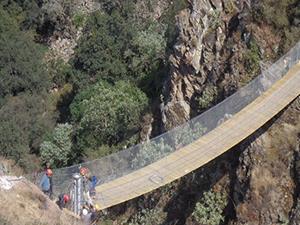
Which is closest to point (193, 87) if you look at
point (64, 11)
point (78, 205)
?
point (78, 205)

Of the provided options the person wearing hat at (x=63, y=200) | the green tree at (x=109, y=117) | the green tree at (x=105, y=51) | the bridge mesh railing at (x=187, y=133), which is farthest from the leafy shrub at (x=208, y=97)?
the green tree at (x=105, y=51)

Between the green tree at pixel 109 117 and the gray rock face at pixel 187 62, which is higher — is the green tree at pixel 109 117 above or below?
below

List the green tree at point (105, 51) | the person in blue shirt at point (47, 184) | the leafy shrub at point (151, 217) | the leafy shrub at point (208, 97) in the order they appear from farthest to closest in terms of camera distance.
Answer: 1. the green tree at point (105, 51)
2. the leafy shrub at point (208, 97)
3. the leafy shrub at point (151, 217)
4. the person in blue shirt at point (47, 184)

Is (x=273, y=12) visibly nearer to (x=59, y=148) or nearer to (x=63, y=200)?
(x=63, y=200)

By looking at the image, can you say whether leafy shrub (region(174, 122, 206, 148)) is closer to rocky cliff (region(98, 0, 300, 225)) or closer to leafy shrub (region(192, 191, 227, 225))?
rocky cliff (region(98, 0, 300, 225))

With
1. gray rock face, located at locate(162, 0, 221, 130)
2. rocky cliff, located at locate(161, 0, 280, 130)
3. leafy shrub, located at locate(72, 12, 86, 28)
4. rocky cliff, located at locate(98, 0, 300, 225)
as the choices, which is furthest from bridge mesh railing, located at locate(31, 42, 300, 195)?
leafy shrub, located at locate(72, 12, 86, 28)

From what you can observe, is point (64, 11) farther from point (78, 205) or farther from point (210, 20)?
point (78, 205)

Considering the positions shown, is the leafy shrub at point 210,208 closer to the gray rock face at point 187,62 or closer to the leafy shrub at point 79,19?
the gray rock face at point 187,62
